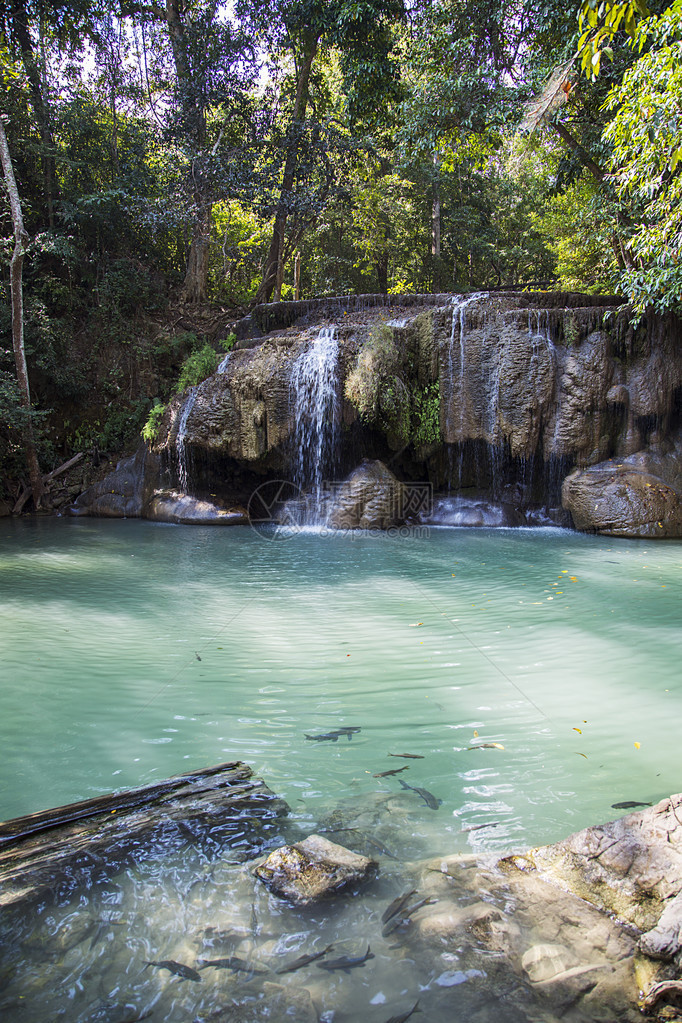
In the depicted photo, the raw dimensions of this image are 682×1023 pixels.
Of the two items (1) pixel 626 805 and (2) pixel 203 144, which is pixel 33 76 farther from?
(1) pixel 626 805

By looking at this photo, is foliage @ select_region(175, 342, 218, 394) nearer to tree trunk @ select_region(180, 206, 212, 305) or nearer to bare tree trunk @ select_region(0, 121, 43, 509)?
bare tree trunk @ select_region(0, 121, 43, 509)

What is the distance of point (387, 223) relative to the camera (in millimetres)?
19625

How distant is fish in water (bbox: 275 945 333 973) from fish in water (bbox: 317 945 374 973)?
0.03m

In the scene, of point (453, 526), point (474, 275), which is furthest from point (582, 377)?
point (474, 275)

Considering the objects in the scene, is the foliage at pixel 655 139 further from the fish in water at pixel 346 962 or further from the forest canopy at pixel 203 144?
the fish in water at pixel 346 962

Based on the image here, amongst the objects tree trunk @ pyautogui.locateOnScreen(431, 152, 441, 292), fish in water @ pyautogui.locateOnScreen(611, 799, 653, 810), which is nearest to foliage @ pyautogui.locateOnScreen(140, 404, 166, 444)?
fish in water @ pyautogui.locateOnScreen(611, 799, 653, 810)

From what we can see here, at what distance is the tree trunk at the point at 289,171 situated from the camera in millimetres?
15812

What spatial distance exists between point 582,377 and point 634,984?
1093 centimetres

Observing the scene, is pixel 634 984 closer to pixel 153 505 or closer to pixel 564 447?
pixel 564 447

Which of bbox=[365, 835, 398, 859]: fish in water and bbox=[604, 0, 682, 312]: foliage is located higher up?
bbox=[604, 0, 682, 312]: foliage

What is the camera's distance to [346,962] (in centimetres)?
179

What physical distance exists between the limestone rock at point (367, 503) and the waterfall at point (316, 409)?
1.95ft

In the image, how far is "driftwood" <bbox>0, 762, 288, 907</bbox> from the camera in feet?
7.06

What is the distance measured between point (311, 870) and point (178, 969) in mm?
510
